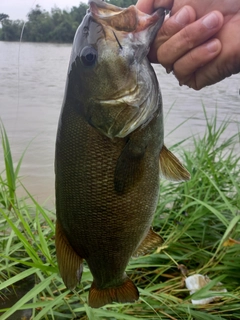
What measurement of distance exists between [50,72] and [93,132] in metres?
16.3

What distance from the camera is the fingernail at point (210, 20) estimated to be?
1795 millimetres

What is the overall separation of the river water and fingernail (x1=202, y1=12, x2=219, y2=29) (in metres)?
1.96

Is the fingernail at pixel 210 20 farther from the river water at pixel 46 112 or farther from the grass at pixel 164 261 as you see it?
the river water at pixel 46 112

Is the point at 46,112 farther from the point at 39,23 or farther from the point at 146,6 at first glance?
the point at 146,6

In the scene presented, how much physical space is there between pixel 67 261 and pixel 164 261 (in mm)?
1593

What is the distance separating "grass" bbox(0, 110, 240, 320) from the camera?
2.56 m

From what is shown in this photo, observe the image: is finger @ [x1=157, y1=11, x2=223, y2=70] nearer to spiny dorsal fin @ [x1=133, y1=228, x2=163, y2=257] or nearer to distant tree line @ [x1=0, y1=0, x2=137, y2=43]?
spiny dorsal fin @ [x1=133, y1=228, x2=163, y2=257]

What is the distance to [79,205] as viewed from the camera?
1.74m

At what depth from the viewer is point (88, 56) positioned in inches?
66.5

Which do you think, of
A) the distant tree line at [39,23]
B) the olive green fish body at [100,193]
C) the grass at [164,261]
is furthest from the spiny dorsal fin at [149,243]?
the distant tree line at [39,23]

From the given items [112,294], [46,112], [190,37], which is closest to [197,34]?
[190,37]

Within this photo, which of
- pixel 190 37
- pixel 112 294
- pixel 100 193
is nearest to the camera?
pixel 100 193

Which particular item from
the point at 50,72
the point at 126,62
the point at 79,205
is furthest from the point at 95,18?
the point at 50,72

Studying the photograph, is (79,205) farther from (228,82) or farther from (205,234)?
(228,82)
